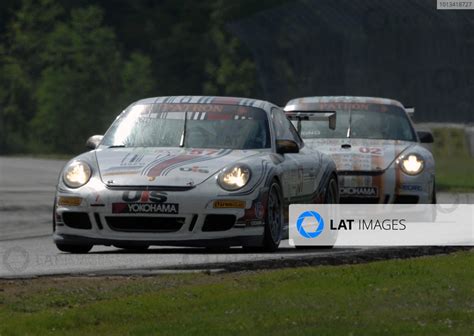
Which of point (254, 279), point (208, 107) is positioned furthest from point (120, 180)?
point (254, 279)

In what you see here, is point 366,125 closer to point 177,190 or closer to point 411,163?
point 411,163

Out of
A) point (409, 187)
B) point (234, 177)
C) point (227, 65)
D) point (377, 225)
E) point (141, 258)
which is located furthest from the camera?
point (227, 65)

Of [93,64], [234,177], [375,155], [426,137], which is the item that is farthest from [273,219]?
[93,64]

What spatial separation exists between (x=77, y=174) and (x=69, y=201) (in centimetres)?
24

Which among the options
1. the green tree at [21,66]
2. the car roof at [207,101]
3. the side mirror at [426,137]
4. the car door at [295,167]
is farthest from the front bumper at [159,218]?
the green tree at [21,66]

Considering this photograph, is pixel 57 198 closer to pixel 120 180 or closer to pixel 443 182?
pixel 120 180

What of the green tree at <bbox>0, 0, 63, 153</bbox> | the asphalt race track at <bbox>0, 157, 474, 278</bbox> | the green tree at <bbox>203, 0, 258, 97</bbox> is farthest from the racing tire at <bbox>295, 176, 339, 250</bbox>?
the green tree at <bbox>203, 0, 258, 97</bbox>

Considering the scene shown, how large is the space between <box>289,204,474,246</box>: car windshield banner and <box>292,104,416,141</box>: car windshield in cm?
103

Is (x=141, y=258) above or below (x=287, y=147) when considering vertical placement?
below

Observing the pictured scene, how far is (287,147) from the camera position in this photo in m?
13.5

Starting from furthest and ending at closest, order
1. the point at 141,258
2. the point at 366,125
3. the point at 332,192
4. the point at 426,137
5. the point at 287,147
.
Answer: the point at 366,125 → the point at 426,137 → the point at 332,192 → the point at 287,147 → the point at 141,258

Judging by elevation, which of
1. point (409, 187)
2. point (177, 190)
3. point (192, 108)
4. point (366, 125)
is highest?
point (192, 108)

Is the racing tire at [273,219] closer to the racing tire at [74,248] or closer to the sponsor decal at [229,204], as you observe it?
the sponsor decal at [229,204]

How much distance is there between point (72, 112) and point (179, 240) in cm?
4209
